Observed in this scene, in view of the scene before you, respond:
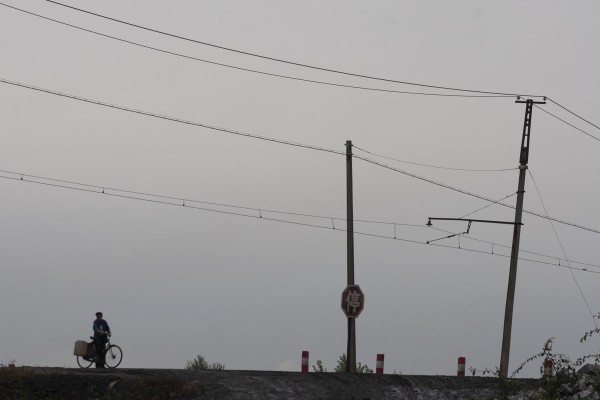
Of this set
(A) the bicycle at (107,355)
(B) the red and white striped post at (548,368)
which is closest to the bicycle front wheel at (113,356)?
(A) the bicycle at (107,355)

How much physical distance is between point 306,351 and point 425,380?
6.04 metres

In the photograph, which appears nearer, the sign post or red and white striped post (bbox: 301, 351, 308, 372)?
red and white striped post (bbox: 301, 351, 308, 372)

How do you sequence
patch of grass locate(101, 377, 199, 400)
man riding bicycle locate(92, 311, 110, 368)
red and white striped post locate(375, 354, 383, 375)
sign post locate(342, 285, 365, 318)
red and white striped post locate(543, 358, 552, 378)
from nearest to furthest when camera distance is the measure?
patch of grass locate(101, 377, 199, 400) → red and white striped post locate(543, 358, 552, 378) → man riding bicycle locate(92, 311, 110, 368) → red and white striped post locate(375, 354, 383, 375) → sign post locate(342, 285, 365, 318)

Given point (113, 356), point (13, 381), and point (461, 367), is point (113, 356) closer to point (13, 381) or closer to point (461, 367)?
point (13, 381)

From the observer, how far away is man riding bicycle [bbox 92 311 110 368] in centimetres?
3109

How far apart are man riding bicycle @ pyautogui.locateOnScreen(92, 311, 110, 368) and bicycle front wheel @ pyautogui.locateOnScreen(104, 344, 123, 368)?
15 cm

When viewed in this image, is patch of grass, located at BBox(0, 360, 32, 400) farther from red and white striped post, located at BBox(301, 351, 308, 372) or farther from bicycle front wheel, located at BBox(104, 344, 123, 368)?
red and white striped post, located at BBox(301, 351, 308, 372)

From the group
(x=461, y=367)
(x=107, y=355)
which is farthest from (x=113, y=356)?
(x=461, y=367)

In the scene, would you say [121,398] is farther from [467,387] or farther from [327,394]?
[467,387]

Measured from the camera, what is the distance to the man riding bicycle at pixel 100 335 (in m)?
31.1

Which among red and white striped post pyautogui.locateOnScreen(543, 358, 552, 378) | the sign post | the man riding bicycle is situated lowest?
red and white striped post pyautogui.locateOnScreen(543, 358, 552, 378)

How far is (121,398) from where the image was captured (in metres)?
24.5

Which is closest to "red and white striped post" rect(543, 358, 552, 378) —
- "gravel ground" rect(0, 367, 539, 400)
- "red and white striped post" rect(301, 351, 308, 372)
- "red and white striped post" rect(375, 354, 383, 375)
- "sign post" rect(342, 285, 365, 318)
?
"gravel ground" rect(0, 367, 539, 400)

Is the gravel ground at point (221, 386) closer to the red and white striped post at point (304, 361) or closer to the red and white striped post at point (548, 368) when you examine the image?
the red and white striped post at point (548, 368)
